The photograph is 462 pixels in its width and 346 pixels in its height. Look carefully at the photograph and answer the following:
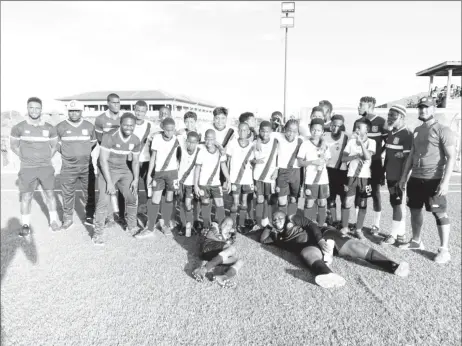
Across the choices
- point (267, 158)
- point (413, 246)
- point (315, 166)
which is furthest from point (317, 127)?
point (413, 246)

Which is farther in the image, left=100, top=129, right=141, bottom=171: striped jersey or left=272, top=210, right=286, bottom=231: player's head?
left=100, top=129, right=141, bottom=171: striped jersey

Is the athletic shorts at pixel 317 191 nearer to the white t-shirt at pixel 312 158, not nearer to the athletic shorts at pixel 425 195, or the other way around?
the white t-shirt at pixel 312 158

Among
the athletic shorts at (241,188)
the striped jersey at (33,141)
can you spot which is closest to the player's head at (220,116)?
the athletic shorts at (241,188)

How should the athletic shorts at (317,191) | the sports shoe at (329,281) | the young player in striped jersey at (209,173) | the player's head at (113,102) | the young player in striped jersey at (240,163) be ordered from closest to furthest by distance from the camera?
the sports shoe at (329,281) → the young player in striped jersey at (209,173) → the athletic shorts at (317,191) → the young player in striped jersey at (240,163) → the player's head at (113,102)

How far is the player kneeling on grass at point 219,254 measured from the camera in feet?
12.9

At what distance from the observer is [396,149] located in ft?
16.7

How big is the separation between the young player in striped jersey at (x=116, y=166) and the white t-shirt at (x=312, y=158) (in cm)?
263

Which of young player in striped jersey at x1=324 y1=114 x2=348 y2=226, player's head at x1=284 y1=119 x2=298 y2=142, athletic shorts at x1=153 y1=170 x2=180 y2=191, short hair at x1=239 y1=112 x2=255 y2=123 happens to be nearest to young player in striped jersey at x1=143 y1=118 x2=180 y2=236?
athletic shorts at x1=153 y1=170 x2=180 y2=191

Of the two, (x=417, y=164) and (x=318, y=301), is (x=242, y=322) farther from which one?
(x=417, y=164)

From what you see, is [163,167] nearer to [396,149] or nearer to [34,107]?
[34,107]

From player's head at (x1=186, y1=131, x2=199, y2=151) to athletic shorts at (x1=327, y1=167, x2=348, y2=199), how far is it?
2.30 meters

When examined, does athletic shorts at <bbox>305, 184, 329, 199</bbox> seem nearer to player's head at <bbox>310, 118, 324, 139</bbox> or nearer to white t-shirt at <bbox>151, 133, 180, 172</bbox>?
player's head at <bbox>310, 118, 324, 139</bbox>

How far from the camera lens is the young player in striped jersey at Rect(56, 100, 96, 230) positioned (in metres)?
5.57

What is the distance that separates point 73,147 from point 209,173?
7.63 ft
